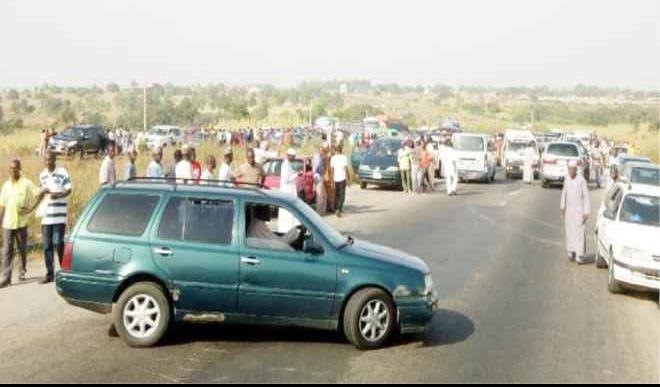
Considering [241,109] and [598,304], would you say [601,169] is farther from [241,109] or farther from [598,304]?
[241,109]

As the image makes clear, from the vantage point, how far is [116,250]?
8719mm

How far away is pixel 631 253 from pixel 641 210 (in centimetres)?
129

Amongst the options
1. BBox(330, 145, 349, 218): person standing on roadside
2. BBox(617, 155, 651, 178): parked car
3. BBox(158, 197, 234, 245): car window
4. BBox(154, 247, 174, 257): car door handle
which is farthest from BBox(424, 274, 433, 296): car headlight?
BBox(617, 155, 651, 178): parked car

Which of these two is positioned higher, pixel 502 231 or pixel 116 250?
pixel 116 250

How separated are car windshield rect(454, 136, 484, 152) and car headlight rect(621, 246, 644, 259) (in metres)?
22.9

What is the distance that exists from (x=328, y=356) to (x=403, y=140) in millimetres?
22810

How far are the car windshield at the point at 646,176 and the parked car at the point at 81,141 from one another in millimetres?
26777

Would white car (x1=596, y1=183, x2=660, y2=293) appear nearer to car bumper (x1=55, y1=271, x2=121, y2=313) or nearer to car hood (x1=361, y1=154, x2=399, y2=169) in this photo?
car bumper (x1=55, y1=271, x2=121, y2=313)

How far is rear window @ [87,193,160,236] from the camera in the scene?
8.81 meters

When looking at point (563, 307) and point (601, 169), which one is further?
point (601, 169)

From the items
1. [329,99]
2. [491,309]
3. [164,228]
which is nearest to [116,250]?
[164,228]

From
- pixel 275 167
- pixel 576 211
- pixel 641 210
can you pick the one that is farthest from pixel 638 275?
pixel 275 167

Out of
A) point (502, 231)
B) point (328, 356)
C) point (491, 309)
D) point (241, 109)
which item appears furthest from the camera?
point (241, 109)

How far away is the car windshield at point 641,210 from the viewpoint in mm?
12691
